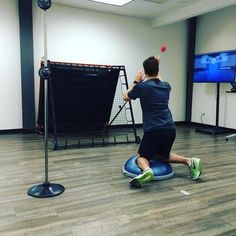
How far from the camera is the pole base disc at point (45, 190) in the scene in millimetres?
2529

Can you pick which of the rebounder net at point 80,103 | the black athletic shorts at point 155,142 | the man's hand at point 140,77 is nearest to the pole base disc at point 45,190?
the black athletic shorts at point 155,142

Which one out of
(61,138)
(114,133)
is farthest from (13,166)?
(114,133)

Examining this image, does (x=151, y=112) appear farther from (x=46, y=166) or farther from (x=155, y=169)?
(x=46, y=166)

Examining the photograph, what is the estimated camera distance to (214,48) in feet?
21.2

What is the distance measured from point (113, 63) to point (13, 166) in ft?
12.1

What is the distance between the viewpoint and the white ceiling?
203 inches

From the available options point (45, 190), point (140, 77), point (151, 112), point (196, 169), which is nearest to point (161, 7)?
point (140, 77)

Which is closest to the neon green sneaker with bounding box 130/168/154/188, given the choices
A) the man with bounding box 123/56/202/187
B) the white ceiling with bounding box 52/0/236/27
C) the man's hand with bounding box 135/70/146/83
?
the man with bounding box 123/56/202/187

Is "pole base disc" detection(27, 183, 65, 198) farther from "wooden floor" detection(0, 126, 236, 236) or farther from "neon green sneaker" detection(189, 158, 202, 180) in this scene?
"neon green sneaker" detection(189, 158, 202, 180)

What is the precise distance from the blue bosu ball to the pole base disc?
81 centimetres

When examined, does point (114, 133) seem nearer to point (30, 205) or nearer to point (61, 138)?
point (61, 138)

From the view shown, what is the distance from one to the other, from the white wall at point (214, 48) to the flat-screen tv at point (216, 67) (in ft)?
1.54

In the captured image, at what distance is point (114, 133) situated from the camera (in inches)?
230

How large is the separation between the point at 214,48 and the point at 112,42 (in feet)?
8.14
